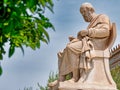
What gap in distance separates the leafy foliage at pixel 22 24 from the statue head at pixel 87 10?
22.6ft

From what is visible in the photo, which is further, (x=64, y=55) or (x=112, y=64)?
(x=112, y=64)

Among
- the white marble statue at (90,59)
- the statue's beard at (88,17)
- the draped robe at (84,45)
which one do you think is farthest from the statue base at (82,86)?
the statue's beard at (88,17)

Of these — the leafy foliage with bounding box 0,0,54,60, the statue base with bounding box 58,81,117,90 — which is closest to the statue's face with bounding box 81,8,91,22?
the statue base with bounding box 58,81,117,90

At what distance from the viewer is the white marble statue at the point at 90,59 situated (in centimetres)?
941

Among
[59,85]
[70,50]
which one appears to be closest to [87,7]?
[70,50]

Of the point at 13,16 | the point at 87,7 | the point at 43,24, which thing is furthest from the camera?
the point at 87,7

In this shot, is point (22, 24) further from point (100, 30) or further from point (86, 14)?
point (86, 14)

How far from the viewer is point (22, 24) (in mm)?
3199

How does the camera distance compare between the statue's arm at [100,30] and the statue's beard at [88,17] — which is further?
the statue's beard at [88,17]

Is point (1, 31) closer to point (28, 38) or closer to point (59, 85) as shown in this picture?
point (28, 38)

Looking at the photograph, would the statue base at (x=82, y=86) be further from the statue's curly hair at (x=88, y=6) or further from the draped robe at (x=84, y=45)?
the statue's curly hair at (x=88, y=6)

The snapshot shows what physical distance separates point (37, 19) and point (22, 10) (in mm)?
250

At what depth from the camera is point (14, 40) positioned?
3.27 meters

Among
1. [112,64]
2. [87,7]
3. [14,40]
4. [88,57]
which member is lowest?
[14,40]
